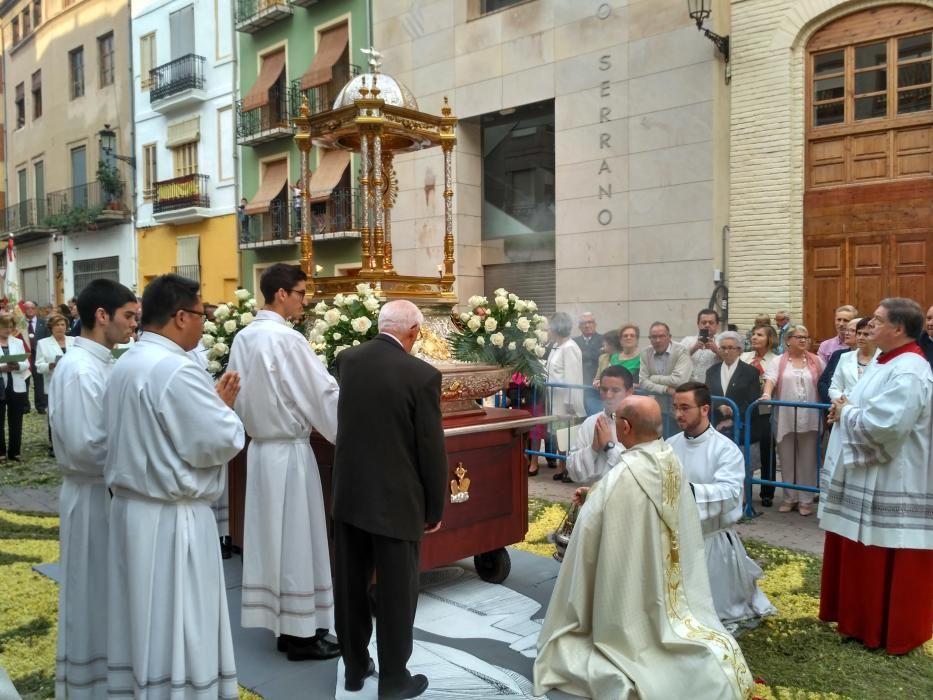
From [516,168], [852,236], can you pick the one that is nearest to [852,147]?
[852,236]

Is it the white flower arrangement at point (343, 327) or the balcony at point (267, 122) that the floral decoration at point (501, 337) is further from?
the balcony at point (267, 122)

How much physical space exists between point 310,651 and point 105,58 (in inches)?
963

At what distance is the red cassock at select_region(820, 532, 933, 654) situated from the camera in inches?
161

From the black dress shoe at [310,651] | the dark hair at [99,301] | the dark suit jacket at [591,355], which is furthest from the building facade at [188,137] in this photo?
the black dress shoe at [310,651]

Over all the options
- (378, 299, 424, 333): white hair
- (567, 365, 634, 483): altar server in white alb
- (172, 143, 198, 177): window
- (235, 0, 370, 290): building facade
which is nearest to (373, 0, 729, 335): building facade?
(235, 0, 370, 290): building facade

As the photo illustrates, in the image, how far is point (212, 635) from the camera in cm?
314

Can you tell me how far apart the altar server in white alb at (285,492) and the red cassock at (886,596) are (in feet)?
8.71

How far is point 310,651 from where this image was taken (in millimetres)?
4109

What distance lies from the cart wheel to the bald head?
1.88 meters

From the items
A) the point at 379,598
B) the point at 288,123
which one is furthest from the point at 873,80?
the point at 288,123

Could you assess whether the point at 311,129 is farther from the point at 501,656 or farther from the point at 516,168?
the point at 516,168

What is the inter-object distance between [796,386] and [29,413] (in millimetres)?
12383

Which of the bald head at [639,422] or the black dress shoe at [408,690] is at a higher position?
the bald head at [639,422]

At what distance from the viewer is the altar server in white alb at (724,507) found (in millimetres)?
4289
